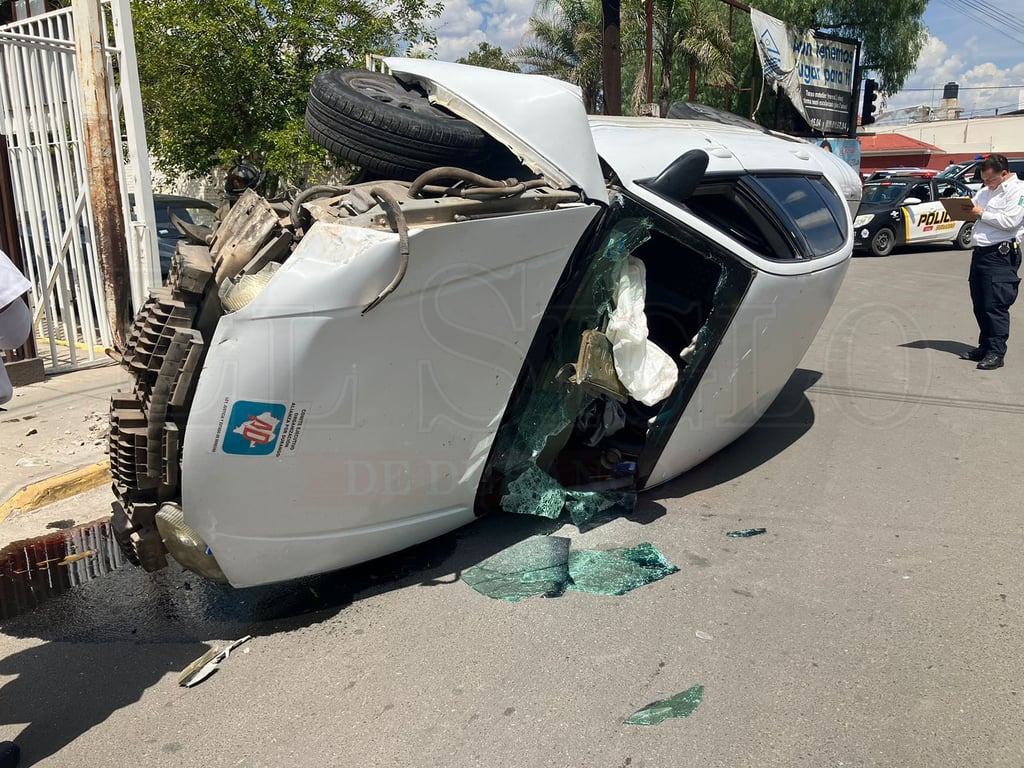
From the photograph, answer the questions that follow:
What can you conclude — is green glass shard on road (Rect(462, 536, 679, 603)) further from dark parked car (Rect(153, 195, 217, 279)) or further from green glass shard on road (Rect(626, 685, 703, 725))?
dark parked car (Rect(153, 195, 217, 279))

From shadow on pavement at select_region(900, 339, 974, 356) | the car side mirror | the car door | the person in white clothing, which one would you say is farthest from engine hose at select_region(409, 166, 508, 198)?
the car door

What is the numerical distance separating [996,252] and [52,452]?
7.59 m

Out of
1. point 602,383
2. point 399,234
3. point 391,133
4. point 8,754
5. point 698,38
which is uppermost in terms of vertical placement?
point 698,38

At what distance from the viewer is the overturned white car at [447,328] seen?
2873 mm

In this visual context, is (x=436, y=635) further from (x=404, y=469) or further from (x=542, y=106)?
(x=542, y=106)

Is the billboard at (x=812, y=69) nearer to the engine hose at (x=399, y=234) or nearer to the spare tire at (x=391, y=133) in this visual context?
the spare tire at (x=391, y=133)

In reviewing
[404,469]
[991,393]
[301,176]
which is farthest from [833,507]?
[301,176]

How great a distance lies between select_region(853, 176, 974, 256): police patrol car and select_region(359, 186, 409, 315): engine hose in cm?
1491

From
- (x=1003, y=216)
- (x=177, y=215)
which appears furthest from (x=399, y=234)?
(x=177, y=215)

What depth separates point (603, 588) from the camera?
3520 mm

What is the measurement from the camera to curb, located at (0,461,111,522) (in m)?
4.43

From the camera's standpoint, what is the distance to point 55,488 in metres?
4.62

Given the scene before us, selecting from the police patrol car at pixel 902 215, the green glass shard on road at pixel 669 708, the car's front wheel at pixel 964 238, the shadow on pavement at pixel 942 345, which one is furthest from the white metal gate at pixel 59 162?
the car's front wheel at pixel 964 238

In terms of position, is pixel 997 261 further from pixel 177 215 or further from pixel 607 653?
pixel 177 215
